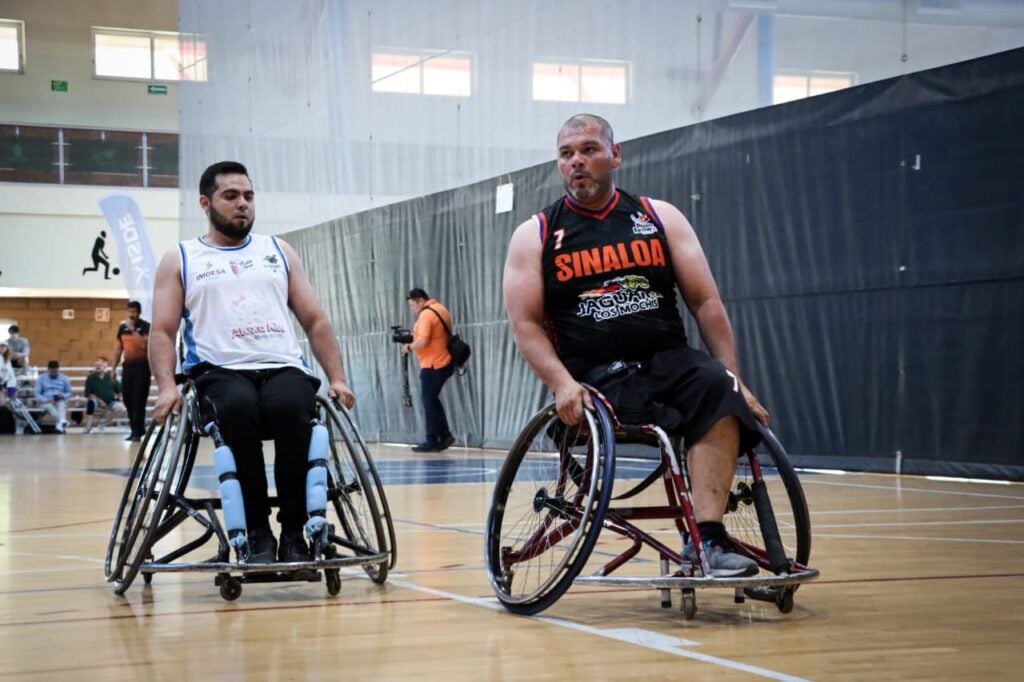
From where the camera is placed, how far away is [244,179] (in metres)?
4.17

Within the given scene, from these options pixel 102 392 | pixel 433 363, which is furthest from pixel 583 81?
pixel 102 392

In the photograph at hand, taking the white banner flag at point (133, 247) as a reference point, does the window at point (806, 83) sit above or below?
above

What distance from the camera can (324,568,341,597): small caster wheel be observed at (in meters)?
3.87

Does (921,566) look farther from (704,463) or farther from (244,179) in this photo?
(244,179)

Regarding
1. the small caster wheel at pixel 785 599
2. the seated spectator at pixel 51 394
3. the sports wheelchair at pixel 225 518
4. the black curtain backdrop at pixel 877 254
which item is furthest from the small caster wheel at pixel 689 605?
the seated spectator at pixel 51 394

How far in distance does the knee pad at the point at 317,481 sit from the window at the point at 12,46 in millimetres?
24814

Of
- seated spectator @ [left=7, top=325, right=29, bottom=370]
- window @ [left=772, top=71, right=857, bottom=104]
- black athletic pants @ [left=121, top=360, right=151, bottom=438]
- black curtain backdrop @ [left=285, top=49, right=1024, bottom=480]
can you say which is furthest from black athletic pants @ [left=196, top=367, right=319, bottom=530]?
seated spectator @ [left=7, top=325, right=29, bottom=370]

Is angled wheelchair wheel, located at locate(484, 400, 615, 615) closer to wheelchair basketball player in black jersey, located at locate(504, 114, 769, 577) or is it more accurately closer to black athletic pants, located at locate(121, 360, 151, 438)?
wheelchair basketball player in black jersey, located at locate(504, 114, 769, 577)

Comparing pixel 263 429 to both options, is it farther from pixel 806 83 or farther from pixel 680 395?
pixel 806 83

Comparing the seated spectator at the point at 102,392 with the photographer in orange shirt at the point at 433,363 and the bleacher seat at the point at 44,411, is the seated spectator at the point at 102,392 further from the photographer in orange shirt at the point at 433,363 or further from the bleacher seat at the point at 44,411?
the photographer in orange shirt at the point at 433,363

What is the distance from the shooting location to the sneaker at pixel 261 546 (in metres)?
3.81

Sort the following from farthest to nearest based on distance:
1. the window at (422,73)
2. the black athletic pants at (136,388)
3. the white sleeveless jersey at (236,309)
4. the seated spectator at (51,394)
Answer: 1. the seated spectator at (51,394)
2. the black athletic pants at (136,388)
3. the window at (422,73)
4. the white sleeveless jersey at (236,309)

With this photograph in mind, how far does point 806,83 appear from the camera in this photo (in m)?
8.95

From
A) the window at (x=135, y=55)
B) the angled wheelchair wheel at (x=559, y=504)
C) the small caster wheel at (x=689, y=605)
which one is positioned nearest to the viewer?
the angled wheelchair wheel at (x=559, y=504)
